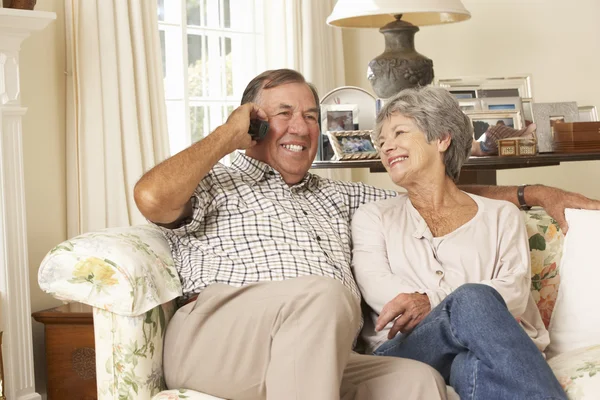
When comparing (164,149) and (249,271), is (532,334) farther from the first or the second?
(164,149)

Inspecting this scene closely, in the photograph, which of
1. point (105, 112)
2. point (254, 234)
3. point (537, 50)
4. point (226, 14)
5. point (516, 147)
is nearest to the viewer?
point (254, 234)

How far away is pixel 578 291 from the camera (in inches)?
87.6

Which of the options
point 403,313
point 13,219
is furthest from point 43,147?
point 403,313

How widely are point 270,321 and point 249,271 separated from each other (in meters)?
0.32

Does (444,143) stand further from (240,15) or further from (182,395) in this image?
(240,15)

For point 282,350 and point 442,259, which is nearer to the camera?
point 282,350

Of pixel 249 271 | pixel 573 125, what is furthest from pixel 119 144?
pixel 573 125

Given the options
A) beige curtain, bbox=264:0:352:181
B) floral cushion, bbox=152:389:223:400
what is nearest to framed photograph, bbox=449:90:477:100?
beige curtain, bbox=264:0:352:181

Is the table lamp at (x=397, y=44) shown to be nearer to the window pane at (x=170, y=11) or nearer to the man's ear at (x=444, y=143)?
the window pane at (x=170, y=11)

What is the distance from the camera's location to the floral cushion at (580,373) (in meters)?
1.81

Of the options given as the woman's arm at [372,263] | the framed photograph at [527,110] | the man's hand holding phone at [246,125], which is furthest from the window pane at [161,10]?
the woman's arm at [372,263]

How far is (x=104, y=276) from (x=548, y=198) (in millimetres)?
1211

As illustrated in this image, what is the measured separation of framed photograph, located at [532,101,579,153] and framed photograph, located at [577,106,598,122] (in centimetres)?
14

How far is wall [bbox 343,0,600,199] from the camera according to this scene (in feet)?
14.2
